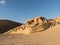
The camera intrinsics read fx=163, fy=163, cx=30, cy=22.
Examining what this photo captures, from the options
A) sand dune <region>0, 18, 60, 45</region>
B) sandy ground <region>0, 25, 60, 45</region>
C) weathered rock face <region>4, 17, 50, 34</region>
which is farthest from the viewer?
weathered rock face <region>4, 17, 50, 34</region>

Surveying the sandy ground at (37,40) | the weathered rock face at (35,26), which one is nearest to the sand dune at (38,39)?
the sandy ground at (37,40)

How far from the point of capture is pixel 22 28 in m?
14.2

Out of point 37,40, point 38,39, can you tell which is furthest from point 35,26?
point 37,40

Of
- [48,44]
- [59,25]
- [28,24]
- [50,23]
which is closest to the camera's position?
[48,44]

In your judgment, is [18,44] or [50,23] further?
[50,23]

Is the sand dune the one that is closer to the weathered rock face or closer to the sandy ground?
the sandy ground

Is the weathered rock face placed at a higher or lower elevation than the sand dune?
higher

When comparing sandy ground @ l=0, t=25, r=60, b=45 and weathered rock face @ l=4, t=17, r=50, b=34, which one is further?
weathered rock face @ l=4, t=17, r=50, b=34

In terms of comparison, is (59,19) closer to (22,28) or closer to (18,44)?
(22,28)

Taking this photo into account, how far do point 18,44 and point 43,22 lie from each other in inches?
214

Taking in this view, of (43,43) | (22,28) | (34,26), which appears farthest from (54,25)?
(43,43)

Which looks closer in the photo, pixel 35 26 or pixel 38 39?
pixel 38 39

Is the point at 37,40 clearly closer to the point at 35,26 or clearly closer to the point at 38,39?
the point at 38,39

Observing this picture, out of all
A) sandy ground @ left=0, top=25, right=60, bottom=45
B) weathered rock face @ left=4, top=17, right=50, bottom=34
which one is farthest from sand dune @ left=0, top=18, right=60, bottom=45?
weathered rock face @ left=4, top=17, right=50, bottom=34
